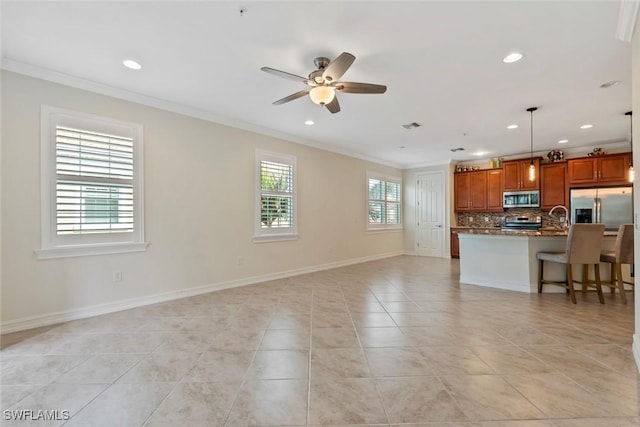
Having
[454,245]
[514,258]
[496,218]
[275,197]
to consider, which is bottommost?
[454,245]

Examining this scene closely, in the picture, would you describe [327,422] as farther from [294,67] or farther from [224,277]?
[224,277]

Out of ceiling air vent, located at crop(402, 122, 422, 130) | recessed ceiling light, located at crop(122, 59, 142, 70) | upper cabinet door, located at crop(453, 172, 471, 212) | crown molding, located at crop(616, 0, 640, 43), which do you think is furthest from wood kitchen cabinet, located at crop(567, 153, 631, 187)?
recessed ceiling light, located at crop(122, 59, 142, 70)

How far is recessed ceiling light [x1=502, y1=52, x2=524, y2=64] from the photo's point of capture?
105 inches

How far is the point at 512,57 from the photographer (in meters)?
2.72

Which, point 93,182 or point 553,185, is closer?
point 93,182

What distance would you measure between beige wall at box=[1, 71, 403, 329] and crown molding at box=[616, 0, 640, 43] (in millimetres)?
4342

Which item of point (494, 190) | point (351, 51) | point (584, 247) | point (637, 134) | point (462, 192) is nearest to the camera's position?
point (637, 134)

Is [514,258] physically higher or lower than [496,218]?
lower

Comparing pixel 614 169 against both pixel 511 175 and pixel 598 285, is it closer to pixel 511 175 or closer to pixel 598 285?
pixel 511 175

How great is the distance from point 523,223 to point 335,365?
6707 mm

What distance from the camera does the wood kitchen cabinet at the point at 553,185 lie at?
6223 millimetres

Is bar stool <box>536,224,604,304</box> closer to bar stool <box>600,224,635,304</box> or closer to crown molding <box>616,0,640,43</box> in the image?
bar stool <box>600,224,635,304</box>

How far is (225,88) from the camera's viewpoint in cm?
344

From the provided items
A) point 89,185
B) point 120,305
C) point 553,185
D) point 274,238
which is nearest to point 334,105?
point 274,238
